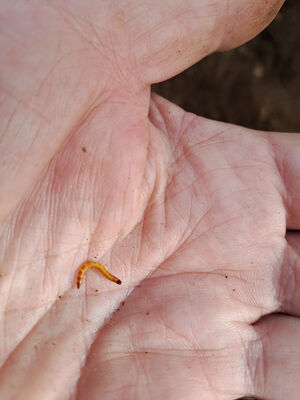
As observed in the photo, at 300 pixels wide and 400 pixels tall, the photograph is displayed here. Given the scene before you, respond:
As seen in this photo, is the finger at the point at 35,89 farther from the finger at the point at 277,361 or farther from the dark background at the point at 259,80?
the dark background at the point at 259,80

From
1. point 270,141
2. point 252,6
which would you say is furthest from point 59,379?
point 252,6

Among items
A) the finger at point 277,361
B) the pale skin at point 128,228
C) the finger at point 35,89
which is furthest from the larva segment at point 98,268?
the finger at point 277,361

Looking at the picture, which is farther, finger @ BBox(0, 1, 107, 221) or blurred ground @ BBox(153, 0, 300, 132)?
blurred ground @ BBox(153, 0, 300, 132)

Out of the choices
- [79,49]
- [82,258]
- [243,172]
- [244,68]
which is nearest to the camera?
[79,49]

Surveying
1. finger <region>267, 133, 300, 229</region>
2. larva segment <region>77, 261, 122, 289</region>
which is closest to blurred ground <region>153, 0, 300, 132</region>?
finger <region>267, 133, 300, 229</region>

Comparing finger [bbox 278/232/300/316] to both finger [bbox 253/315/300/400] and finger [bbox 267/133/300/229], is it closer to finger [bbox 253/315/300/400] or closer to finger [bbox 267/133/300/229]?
finger [bbox 253/315/300/400]

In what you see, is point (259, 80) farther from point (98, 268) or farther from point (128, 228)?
point (98, 268)

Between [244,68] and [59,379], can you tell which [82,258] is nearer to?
[59,379]
